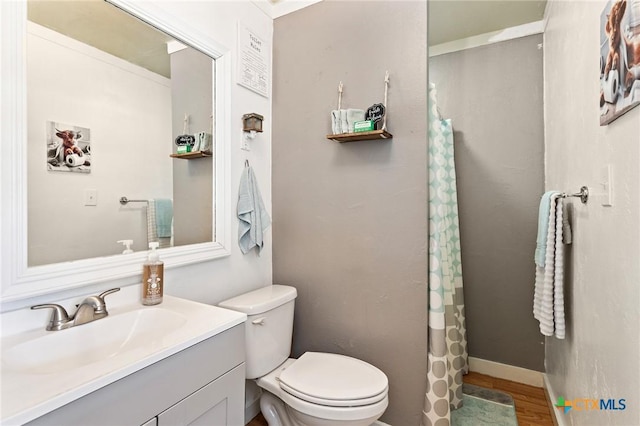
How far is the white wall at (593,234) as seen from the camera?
816 mm

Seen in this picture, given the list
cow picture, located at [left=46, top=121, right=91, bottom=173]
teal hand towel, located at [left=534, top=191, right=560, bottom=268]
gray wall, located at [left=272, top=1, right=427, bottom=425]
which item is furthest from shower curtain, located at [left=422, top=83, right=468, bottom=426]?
cow picture, located at [left=46, top=121, right=91, bottom=173]

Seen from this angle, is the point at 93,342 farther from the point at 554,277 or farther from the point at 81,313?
the point at 554,277

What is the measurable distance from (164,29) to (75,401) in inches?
53.5

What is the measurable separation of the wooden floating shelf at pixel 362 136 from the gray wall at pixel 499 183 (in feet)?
3.55

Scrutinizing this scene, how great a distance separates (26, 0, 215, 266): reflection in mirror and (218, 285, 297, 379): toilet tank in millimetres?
391

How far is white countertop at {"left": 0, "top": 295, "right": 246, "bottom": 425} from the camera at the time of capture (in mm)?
603

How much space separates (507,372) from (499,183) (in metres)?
1.35

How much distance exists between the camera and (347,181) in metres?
1.74

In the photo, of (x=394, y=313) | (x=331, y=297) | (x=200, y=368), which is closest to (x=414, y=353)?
(x=394, y=313)

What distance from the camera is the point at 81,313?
0.97 metres

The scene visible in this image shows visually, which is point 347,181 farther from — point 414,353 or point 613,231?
point 613,231

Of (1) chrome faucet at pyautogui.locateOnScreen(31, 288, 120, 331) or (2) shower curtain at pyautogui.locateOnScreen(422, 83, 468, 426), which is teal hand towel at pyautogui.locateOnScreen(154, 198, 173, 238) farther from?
(2) shower curtain at pyautogui.locateOnScreen(422, 83, 468, 426)

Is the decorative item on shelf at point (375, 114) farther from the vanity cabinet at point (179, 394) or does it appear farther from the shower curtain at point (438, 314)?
the vanity cabinet at point (179, 394)

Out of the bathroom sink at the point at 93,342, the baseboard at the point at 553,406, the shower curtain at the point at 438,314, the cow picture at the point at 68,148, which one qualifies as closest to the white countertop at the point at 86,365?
the bathroom sink at the point at 93,342
